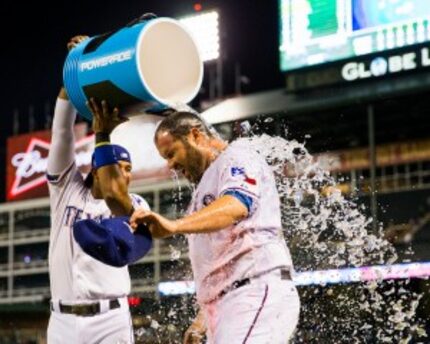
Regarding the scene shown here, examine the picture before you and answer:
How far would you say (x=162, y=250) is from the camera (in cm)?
3762

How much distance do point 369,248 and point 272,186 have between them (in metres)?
4.44

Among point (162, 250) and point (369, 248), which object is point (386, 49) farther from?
point (162, 250)


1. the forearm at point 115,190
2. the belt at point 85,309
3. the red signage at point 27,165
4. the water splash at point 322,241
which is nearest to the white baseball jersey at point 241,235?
the forearm at point 115,190

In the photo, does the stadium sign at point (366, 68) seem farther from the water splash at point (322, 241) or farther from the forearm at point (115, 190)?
the forearm at point (115, 190)

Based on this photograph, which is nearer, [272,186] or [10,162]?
[272,186]

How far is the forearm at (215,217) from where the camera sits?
3441 mm

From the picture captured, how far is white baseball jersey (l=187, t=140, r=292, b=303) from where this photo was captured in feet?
12.5

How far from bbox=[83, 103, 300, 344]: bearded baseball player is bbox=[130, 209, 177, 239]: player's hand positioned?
258mm

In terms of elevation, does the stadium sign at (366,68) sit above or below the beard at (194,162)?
above

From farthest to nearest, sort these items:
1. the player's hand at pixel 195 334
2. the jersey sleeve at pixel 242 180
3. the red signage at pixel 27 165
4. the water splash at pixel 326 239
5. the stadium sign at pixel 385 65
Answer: the red signage at pixel 27 165 < the stadium sign at pixel 385 65 < the water splash at pixel 326 239 < the player's hand at pixel 195 334 < the jersey sleeve at pixel 242 180

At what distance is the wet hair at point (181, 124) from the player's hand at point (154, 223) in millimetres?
544

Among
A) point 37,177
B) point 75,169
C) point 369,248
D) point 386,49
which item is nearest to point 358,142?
point 386,49

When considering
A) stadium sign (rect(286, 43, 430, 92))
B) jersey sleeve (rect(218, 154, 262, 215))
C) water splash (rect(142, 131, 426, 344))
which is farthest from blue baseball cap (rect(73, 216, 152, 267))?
stadium sign (rect(286, 43, 430, 92))

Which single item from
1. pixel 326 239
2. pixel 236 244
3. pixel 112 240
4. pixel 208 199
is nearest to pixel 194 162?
pixel 208 199
